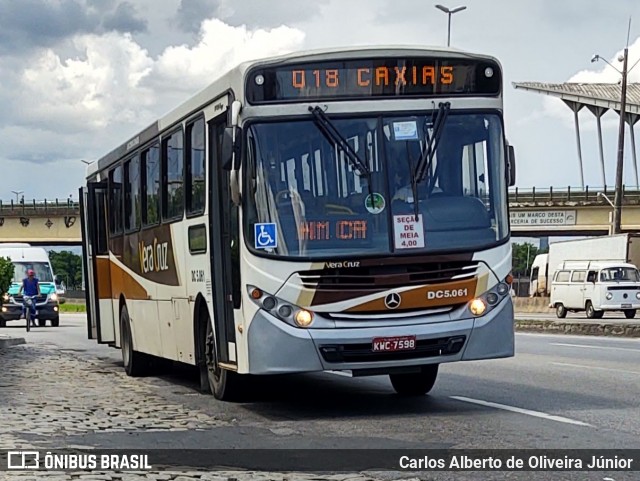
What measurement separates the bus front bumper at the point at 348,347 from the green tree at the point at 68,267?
15017cm

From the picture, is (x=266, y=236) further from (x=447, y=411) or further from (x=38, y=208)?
(x=38, y=208)

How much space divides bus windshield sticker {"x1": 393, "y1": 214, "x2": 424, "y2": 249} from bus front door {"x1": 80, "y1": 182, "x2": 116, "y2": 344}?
9.13 meters

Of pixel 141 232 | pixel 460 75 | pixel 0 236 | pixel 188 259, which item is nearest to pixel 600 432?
pixel 460 75

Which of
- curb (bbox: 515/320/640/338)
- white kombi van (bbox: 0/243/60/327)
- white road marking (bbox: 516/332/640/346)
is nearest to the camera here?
white road marking (bbox: 516/332/640/346)

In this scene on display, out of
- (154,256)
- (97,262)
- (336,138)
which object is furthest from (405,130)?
(97,262)

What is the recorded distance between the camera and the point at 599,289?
4272 cm

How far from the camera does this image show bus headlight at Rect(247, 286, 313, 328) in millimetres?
11523

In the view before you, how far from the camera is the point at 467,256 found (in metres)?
11.8

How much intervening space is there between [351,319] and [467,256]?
1.21 m

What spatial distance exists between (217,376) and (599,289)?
1218 inches

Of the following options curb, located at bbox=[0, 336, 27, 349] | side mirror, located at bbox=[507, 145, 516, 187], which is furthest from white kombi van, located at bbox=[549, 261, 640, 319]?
side mirror, located at bbox=[507, 145, 516, 187]

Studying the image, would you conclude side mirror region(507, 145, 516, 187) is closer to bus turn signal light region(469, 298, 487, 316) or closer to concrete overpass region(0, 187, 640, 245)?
bus turn signal light region(469, 298, 487, 316)

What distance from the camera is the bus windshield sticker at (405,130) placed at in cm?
1188

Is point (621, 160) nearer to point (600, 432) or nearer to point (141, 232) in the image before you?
point (141, 232)
